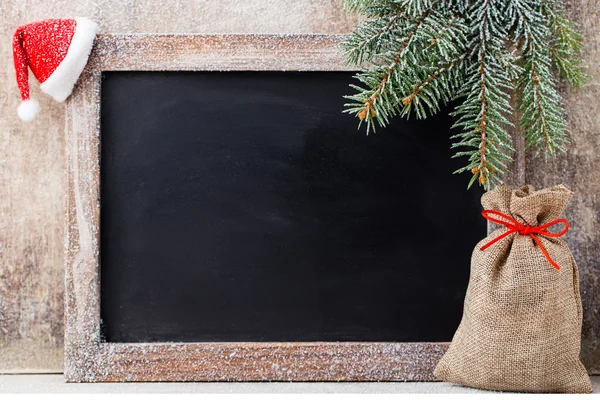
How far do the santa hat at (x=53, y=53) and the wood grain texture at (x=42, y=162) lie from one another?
3.3 inches

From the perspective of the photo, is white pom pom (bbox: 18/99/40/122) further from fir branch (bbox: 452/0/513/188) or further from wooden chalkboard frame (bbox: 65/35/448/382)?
fir branch (bbox: 452/0/513/188)

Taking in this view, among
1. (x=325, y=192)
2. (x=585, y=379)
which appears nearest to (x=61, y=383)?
(x=325, y=192)

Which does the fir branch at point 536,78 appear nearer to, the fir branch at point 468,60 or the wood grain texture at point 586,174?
the fir branch at point 468,60

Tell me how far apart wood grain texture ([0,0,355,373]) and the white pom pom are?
0.22 feet

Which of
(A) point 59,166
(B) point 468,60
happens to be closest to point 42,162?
(A) point 59,166

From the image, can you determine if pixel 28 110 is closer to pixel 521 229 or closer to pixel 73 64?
pixel 73 64

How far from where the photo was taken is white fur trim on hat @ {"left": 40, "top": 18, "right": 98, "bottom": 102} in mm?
978

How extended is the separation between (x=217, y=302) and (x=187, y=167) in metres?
0.23

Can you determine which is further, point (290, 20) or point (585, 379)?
point (290, 20)

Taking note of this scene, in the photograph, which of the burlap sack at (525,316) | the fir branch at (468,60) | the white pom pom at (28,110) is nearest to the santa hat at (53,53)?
the white pom pom at (28,110)

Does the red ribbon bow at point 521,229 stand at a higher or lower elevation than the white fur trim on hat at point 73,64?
lower

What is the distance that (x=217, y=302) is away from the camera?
1.01 meters

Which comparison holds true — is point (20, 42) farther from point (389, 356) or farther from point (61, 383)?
point (389, 356)

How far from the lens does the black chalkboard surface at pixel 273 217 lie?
1.01 metres
